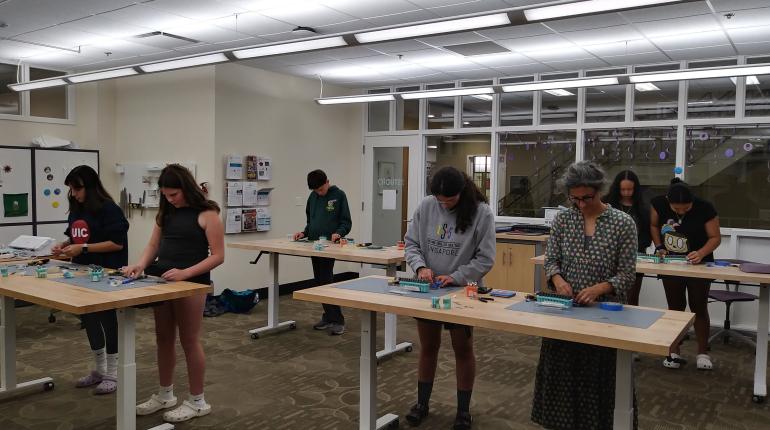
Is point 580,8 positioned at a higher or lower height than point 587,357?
higher

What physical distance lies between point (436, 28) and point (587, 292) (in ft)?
6.70

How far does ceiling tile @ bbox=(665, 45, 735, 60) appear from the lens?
18.2ft

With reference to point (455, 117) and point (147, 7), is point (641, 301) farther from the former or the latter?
point (147, 7)

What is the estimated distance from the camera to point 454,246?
3.11 meters

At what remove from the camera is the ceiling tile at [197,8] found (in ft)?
14.5

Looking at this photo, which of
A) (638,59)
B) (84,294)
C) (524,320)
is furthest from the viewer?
(638,59)

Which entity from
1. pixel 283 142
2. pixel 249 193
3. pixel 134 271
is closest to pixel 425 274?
pixel 134 271

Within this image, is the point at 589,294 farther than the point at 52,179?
No

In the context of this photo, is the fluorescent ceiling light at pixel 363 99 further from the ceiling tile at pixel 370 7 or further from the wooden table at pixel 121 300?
the wooden table at pixel 121 300

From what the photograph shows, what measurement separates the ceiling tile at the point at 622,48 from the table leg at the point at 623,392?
12.9ft

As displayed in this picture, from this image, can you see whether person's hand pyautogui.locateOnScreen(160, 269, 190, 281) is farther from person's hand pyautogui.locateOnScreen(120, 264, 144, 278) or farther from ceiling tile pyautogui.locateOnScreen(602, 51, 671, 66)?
ceiling tile pyautogui.locateOnScreen(602, 51, 671, 66)

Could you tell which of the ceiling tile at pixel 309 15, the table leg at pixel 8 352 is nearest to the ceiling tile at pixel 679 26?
the ceiling tile at pixel 309 15

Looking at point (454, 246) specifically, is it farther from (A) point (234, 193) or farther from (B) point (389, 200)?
(B) point (389, 200)

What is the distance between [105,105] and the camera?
7.29 meters
